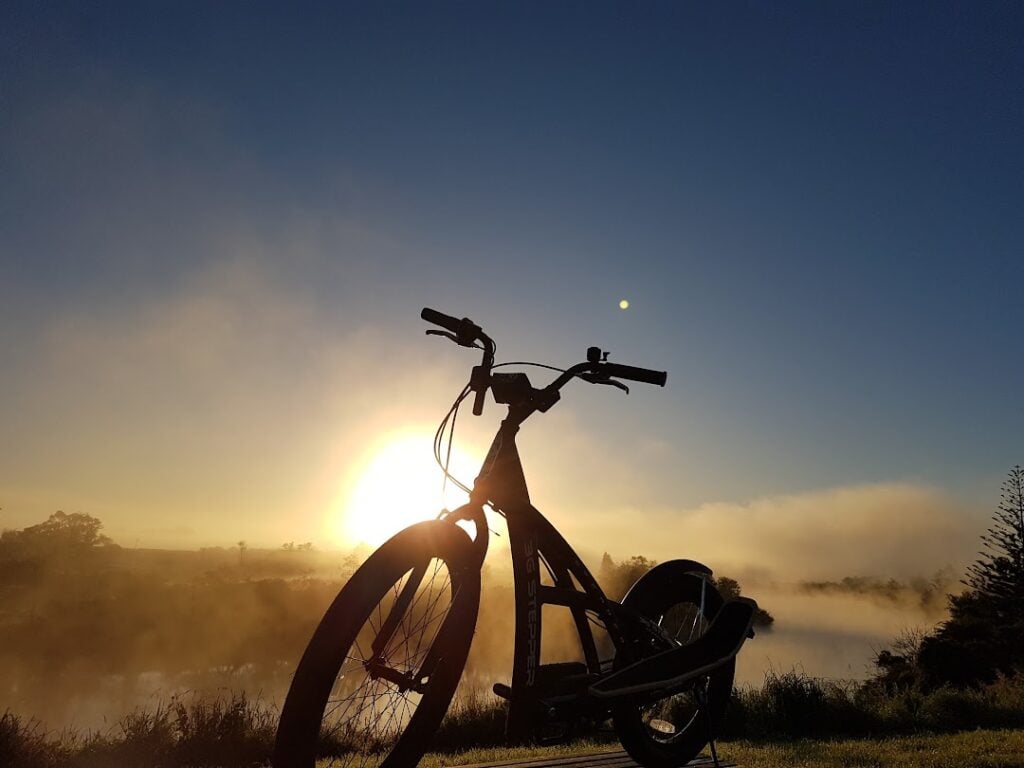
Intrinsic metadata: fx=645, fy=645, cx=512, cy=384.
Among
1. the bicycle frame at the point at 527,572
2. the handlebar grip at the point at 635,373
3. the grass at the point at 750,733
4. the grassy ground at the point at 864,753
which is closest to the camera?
the bicycle frame at the point at 527,572

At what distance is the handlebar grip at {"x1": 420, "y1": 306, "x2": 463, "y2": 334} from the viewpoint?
3.11 metres

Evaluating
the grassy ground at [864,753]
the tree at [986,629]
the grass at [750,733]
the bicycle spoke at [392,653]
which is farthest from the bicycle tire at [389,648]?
the tree at [986,629]

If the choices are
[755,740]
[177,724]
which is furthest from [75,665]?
[755,740]

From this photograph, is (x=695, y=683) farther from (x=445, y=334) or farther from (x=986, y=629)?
(x=986, y=629)

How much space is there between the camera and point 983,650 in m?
21.0

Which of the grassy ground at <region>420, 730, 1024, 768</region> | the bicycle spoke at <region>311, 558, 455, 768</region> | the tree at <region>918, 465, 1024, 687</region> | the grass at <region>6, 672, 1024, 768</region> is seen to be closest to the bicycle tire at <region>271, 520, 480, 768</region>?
the bicycle spoke at <region>311, 558, 455, 768</region>

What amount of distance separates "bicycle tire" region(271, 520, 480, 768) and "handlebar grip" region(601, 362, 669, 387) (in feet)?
4.10

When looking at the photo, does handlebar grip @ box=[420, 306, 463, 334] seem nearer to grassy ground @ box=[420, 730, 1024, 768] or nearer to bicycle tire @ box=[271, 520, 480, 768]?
bicycle tire @ box=[271, 520, 480, 768]

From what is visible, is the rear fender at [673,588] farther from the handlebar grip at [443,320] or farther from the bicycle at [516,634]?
the handlebar grip at [443,320]

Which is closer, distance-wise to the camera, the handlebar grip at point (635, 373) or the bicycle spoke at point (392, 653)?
the bicycle spoke at point (392, 653)

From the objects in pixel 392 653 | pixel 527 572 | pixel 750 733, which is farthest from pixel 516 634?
pixel 750 733

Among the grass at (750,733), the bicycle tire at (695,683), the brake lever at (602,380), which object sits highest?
the brake lever at (602,380)

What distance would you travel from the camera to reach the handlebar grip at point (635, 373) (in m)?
3.51

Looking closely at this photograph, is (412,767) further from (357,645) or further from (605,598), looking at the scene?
(605,598)
